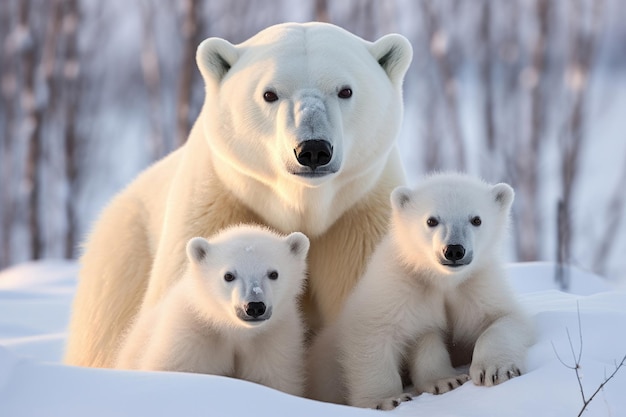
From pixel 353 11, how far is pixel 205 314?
1424 centimetres

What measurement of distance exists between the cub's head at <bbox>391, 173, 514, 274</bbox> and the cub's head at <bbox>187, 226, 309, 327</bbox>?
470 mm

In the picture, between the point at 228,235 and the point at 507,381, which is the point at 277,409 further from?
the point at 228,235

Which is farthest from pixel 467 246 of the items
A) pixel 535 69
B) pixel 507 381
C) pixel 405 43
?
pixel 535 69

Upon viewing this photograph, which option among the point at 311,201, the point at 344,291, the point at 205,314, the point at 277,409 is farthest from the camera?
the point at 344,291

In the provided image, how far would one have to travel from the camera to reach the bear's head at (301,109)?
401 centimetres

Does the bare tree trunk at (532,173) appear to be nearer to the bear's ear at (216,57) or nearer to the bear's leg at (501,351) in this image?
the bear's ear at (216,57)

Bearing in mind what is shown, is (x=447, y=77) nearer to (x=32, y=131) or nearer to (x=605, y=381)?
(x=32, y=131)

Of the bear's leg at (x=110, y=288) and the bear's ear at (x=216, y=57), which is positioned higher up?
the bear's ear at (x=216, y=57)

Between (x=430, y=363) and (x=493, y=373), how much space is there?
1.42 feet

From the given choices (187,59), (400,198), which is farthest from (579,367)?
(187,59)

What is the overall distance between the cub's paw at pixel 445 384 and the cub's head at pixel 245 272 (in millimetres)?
696

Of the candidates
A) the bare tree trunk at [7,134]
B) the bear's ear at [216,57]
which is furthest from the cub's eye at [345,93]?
the bare tree trunk at [7,134]

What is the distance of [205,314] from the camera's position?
404cm

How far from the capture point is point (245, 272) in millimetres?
3953
